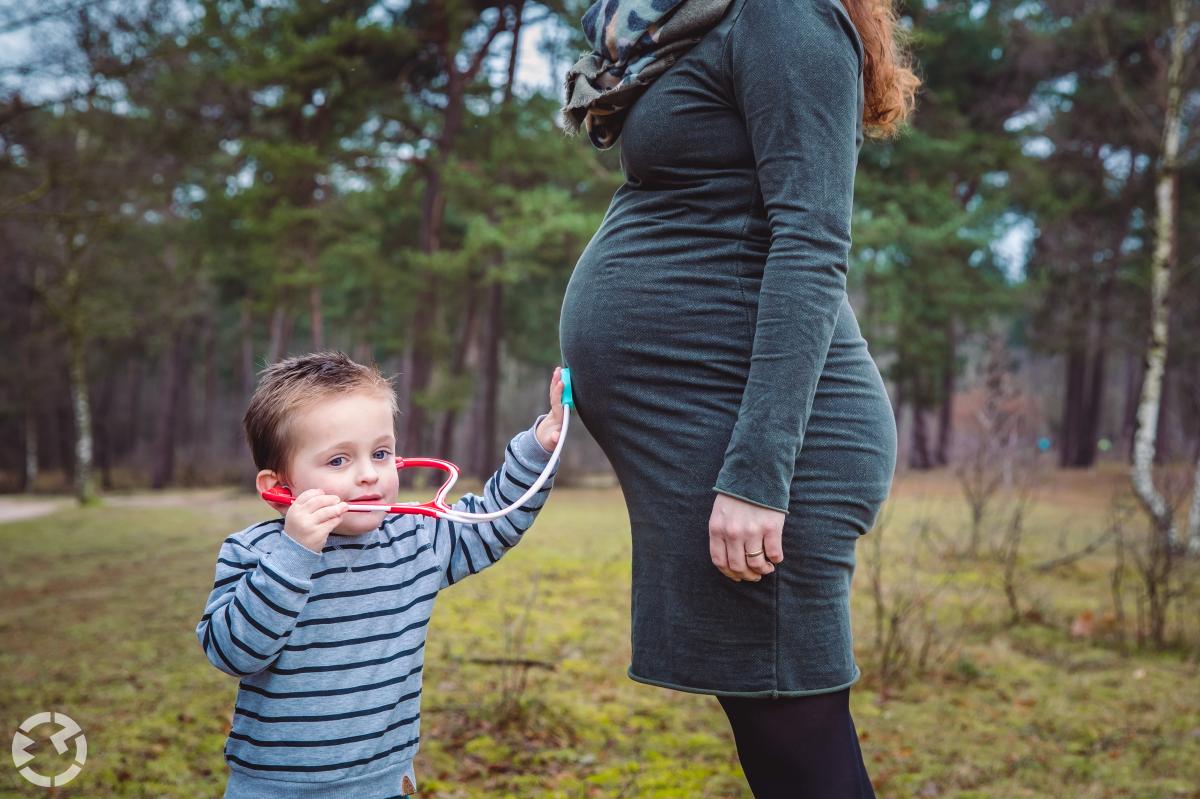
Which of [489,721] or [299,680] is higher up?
[299,680]

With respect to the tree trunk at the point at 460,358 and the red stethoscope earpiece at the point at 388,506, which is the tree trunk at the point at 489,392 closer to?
the tree trunk at the point at 460,358

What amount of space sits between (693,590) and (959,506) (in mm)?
11292

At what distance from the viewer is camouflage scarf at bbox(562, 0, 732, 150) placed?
1388mm

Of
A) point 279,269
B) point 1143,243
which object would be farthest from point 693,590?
point 1143,243

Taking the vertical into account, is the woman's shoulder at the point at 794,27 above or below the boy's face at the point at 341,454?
above

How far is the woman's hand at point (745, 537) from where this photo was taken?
127cm

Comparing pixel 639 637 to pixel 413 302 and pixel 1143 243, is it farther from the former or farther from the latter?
pixel 1143 243

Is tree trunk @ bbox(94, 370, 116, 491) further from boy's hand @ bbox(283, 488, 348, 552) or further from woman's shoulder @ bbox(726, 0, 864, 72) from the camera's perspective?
woman's shoulder @ bbox(726, 0, 864, 72)

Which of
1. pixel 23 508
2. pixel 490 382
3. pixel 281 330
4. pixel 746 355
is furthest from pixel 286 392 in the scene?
pixel 281 330

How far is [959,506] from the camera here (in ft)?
38.5

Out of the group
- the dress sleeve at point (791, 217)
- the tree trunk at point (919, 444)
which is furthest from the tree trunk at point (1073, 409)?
the dress sleeve at point (791, 217)

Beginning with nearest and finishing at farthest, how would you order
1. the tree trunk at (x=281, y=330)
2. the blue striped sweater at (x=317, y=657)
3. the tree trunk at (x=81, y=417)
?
the blue striped sweater at (x=317, y=657), the tree trunk at (x=81, y=417), the tree trunk at (x=281, y=330)

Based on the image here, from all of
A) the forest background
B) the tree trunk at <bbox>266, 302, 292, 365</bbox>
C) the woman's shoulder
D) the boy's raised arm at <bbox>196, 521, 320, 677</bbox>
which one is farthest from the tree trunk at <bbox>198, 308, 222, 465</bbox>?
the woman's shoulder

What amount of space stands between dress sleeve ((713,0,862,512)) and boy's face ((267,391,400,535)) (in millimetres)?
562
